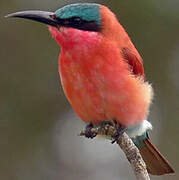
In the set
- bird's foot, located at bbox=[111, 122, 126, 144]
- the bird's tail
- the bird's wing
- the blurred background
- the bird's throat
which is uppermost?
the bird's throat

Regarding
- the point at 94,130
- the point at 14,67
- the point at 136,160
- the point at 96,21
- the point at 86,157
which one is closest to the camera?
the point at 136,160

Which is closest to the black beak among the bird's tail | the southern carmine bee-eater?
the southern carmine bee-eater

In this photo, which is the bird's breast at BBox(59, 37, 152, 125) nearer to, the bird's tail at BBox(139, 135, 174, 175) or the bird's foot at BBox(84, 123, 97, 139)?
the bird's foot at BBox(84, 123, 97, 139)

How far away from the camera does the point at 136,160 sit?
145 inches

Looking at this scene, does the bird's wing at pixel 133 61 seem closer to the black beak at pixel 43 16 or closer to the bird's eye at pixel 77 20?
the bird's eye at pixel 77 20

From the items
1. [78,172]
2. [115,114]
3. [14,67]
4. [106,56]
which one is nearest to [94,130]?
[115,114]

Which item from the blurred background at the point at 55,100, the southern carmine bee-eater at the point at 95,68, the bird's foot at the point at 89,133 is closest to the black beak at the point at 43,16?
the southern carmine bee-eater at the point at 95,68

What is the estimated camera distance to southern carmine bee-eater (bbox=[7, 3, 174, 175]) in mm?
4281

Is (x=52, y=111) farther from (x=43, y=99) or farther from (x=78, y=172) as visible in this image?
(x=78, y=172)

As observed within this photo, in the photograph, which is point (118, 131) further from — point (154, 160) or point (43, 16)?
point (43, 16)

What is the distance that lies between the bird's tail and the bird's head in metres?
0.85

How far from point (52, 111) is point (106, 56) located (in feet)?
11.3

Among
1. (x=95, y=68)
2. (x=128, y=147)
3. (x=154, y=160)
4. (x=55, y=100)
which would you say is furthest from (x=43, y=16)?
(x=55, y=100)

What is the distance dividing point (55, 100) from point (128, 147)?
3.96 m
